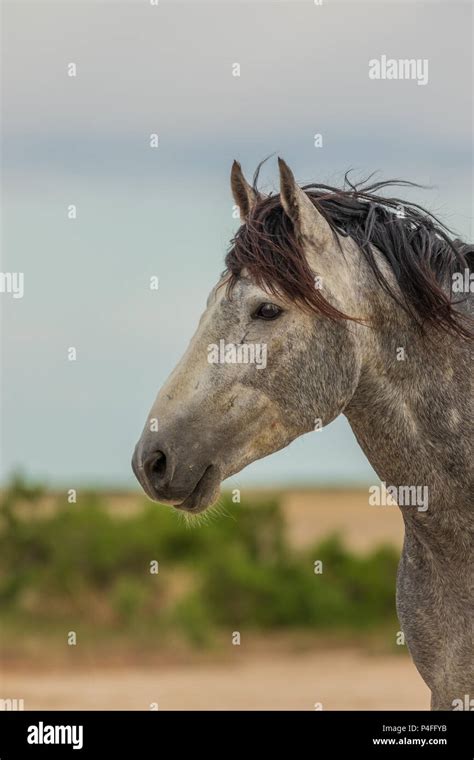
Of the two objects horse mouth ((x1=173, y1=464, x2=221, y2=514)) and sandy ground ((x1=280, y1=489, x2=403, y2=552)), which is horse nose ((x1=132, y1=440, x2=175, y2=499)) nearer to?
horse mouth ((x1=173, y1=464, x2=221, y2=514))

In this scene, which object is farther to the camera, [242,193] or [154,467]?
[242,193]

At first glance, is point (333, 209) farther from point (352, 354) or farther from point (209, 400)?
point (209, 400)

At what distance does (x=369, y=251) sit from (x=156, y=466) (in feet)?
4.26

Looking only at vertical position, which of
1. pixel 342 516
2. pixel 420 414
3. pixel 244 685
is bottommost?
pixel 244 685

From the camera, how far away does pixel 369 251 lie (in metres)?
4.62

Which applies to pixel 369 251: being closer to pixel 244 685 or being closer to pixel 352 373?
pixel 352 373

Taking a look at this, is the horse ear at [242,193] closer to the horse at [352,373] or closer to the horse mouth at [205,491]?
the horse at [352,373]

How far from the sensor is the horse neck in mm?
4535

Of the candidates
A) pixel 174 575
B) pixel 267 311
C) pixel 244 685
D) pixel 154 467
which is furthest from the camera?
pixel 174 575

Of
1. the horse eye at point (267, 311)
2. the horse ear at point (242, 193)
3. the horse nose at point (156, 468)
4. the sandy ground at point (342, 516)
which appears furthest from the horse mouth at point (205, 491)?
the sandy ground at point (342, 516)

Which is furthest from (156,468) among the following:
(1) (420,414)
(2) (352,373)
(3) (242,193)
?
(3) (242,193)

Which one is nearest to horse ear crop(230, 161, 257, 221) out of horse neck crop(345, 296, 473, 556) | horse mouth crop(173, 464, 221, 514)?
horse neck crop(345, 296, 473, 556)
